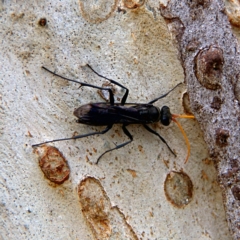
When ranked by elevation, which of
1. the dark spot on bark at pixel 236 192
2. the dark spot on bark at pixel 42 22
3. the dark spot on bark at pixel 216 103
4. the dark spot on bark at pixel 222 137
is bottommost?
the dark spot on bark at pixel 236 192

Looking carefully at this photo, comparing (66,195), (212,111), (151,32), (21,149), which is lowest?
(66,195)

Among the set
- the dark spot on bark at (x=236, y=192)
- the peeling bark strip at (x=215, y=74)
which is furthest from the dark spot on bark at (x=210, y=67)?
the dark spot on bark at (x=236, y=192)

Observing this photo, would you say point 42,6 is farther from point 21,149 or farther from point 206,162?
point 206,162

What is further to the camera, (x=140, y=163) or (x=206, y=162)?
(x=206, y=162)

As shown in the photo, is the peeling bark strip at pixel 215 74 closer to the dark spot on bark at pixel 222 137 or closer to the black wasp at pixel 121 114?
the dark spot on bark at pixel 222 137

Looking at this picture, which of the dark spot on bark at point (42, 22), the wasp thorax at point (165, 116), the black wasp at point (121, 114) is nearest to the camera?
the dark spot on bark at point (42, 22)

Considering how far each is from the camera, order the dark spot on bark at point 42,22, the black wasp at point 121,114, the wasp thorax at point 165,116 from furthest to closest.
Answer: the wasp thorax at point 165,116, the black wasp at point 121,114, the dark spot on bark at point 42,22

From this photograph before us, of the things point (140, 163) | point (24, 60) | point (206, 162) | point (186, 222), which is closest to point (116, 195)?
point (140, 163)
